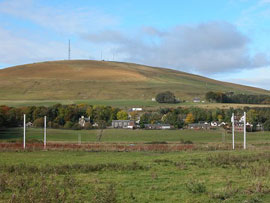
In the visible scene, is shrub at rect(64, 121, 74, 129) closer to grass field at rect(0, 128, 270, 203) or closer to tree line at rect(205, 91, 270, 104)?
tree line at rect(205, 91, 270, 104)

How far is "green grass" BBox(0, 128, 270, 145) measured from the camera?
56000 mm

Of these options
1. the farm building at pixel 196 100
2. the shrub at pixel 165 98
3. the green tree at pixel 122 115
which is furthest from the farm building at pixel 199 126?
the farm building at pixel 196 100

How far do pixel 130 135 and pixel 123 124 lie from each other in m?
12.3

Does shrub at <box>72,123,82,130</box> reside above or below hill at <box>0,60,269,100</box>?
below

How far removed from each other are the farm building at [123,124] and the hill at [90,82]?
3222 cm

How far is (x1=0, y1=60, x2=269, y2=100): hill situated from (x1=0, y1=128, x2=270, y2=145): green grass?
1667 inches

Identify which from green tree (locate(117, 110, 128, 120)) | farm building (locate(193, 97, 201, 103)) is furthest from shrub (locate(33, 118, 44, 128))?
farm building (locate(193, 97, 201, 103))

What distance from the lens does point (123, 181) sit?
1486 cm

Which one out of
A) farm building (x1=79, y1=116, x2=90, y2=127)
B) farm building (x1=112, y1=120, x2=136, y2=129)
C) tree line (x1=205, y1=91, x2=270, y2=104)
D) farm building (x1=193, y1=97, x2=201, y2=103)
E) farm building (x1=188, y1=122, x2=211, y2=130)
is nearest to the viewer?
farm building (x1=188, y1=122, x2=211, y2=130)

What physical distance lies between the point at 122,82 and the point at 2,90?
119 feet

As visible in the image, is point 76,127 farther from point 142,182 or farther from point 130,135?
point 142,182

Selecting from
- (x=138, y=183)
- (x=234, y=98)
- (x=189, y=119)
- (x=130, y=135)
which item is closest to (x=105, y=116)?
(x=189, y=119)

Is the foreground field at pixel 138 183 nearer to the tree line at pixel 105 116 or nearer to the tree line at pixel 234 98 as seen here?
the tree line at pixel 105 116

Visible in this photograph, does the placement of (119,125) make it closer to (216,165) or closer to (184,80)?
(216,165)
